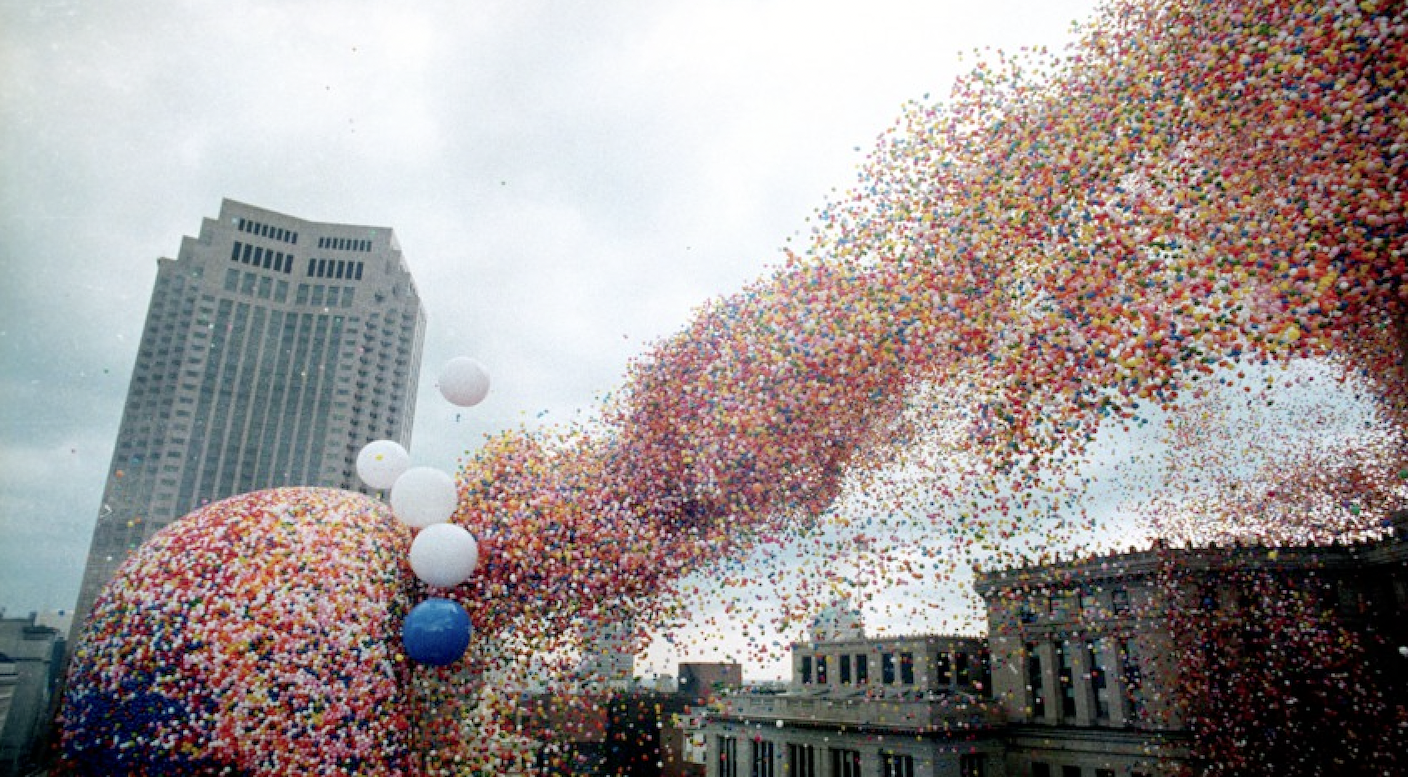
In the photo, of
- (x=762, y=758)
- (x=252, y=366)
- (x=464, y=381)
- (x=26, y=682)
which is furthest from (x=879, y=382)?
(x=252, y=366)

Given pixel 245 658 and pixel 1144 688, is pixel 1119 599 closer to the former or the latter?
pixel 1144 688

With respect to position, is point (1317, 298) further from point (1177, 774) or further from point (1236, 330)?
point (1177, 774)

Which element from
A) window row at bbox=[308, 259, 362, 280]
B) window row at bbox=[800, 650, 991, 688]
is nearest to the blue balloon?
window row at bbox=[800, 650, 991, 688]

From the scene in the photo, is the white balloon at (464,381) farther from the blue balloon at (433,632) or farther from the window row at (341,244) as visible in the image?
the window row at (341,244)

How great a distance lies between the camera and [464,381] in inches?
323

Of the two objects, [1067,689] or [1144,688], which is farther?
[1067,689]

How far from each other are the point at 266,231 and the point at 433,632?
70.4 m

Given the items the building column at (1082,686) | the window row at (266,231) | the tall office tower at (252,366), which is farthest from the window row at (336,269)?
the building column at (1082,686)

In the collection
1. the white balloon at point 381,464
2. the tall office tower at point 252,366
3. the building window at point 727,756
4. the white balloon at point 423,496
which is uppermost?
the tall office tower at point 252,366

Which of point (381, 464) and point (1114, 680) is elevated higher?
point (381, 464)

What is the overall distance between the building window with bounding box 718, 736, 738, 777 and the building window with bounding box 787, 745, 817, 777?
9.89 feet

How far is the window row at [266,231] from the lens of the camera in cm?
6328

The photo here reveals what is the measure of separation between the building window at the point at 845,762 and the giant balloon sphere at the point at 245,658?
21.3m

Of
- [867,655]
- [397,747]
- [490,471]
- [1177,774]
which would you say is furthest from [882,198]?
[867,655]
